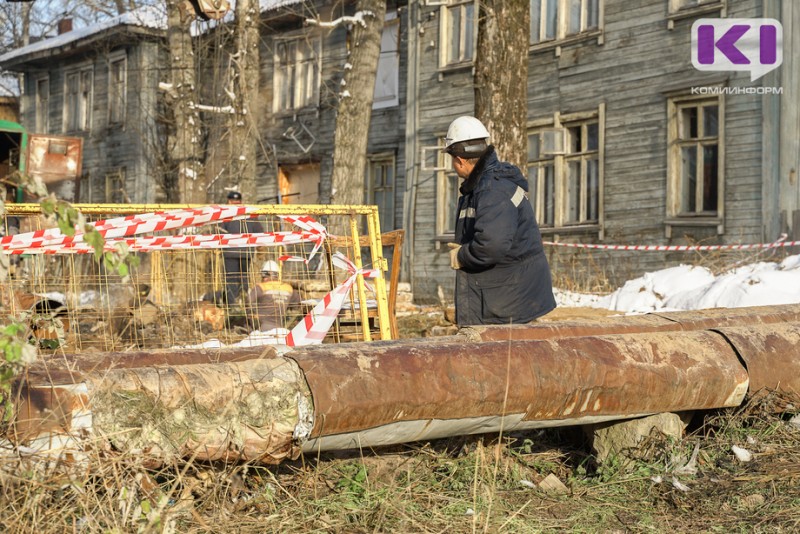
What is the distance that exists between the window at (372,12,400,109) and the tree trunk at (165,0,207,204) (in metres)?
5.57

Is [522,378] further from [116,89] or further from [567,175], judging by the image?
[116,89]

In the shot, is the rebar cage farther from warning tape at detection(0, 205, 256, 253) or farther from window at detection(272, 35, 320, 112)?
window at detection(272, 35, 320, 112)

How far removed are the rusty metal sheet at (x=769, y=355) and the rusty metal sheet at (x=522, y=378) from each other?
7cm

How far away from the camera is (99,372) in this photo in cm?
368

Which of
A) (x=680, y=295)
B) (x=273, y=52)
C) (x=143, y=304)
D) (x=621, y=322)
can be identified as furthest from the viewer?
(x=273, y=52)

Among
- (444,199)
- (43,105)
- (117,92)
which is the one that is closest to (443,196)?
(444,199)

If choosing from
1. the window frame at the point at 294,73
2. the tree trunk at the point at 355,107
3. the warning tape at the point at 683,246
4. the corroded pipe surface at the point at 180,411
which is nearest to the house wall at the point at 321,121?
the window frame at the point at 294,73

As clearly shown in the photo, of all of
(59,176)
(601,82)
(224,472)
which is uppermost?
(601,82)

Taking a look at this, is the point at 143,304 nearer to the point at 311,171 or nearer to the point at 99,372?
the point at 99,372

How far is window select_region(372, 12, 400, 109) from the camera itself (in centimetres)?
2109

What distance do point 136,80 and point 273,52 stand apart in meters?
5.98

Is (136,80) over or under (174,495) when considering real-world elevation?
over

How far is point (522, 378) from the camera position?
430cm

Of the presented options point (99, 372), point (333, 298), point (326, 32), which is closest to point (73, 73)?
point (326, 32)
